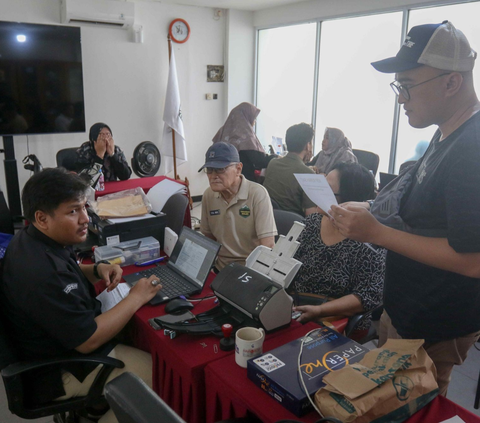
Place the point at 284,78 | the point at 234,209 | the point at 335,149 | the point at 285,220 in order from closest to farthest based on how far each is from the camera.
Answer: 1. the point at 234,209
2. the point at 285,220
3. the point at 335,149
4. the point at 284,78

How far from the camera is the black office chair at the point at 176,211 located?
2584mm

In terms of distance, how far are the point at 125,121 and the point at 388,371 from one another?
16.3ft

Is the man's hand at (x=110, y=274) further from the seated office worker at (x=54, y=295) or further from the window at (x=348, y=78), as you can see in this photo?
the window at (x=348, y=78)

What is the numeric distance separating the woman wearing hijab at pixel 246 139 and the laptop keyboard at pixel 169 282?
118 inches

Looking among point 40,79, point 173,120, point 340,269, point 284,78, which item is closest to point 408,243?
point 340,269

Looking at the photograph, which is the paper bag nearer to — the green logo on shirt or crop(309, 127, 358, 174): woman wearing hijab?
the green logo on shirt

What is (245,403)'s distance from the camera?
3.53ft

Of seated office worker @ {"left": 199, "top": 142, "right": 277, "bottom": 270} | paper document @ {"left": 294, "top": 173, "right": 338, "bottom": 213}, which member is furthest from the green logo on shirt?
paper document @ {"left": 294, "top": 173, "right": 338, "bottom": 213}

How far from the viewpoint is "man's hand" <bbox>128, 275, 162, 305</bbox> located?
1.62 meters

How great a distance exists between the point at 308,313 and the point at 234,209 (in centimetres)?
81

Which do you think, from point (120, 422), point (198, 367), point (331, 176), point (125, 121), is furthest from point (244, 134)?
point (120, 422)

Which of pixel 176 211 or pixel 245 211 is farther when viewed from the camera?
pixel 176 211

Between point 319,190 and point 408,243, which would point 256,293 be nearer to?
point 319,190

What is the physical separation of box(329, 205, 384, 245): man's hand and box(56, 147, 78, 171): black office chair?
314 cm
